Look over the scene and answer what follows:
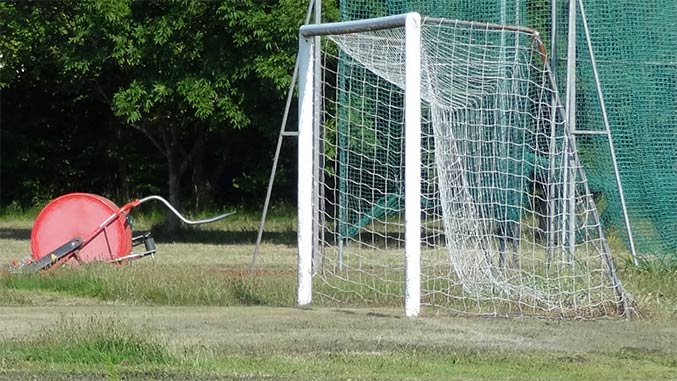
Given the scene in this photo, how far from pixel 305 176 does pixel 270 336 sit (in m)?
2.98

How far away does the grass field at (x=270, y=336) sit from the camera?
10023mm

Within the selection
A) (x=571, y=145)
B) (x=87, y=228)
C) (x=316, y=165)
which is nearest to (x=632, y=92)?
(x=571, y=145)

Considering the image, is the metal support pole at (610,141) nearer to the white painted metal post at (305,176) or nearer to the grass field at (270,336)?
the grass field at (270,336)

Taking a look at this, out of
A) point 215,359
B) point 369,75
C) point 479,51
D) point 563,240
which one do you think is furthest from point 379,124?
point 215,359

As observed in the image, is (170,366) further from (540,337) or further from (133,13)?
(133,13)

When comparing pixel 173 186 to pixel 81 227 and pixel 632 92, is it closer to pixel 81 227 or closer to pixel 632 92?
pixel 81 227

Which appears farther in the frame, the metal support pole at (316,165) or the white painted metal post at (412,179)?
the metal support pole at (316,165)

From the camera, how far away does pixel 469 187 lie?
48.2 ft

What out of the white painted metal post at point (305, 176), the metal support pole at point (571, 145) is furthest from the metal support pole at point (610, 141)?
the white painted metal post at point (305, 176)

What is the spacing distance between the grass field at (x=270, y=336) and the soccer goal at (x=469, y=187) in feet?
1.78

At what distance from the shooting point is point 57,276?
52.4 ft

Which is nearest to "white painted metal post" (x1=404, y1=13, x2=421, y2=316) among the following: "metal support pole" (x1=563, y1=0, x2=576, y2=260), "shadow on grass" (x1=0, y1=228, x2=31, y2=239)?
"metal support pole" (x1=563, y1=0, x2=576, y2=260)

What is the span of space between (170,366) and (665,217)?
10423 millimetres

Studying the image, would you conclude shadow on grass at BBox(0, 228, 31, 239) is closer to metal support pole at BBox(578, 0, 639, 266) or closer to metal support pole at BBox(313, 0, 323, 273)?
metal support pole at BBox(313, 0, 323, 273)
